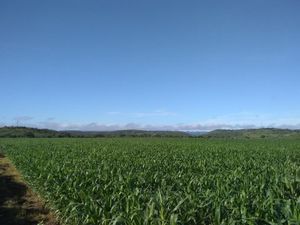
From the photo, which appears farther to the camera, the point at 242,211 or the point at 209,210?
the point at 209,210

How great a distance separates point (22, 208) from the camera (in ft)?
41.9

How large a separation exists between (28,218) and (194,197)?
230 inches

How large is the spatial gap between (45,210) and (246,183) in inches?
240

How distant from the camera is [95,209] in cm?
793

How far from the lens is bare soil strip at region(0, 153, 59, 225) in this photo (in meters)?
11.2

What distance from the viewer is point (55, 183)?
11.8 meters

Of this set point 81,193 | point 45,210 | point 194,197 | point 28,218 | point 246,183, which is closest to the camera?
point 194,197

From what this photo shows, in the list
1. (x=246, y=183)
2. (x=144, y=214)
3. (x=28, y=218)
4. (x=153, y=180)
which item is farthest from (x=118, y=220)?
(x=28, y=218)

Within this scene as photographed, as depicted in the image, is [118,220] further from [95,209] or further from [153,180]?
[153,180]

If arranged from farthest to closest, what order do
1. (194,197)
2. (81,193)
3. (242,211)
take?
1. (81,193)
2. (194,197)
3. (242,211)

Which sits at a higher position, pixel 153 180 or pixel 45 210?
pixel 153 180

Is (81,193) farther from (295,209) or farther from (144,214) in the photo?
(295,209)

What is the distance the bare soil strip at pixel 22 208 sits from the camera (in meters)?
11.2

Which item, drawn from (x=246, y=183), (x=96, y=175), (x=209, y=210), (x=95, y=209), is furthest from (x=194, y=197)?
(x=96, y=175)
